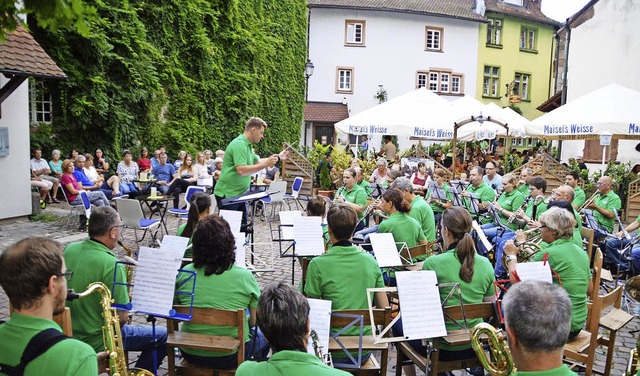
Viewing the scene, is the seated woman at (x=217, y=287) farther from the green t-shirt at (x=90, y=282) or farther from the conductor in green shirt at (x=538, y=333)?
the conductor in green shirt at (x=538, y=333)

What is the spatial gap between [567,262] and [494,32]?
37559mm

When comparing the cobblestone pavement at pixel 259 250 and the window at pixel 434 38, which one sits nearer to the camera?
the cobblestone pavement at pixel 259 250

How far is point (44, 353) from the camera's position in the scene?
224cm

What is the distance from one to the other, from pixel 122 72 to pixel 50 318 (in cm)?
1478

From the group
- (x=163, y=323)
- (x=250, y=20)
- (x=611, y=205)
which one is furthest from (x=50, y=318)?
(x=250, y=20)

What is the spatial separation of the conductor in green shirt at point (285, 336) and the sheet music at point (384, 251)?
9.35 feet

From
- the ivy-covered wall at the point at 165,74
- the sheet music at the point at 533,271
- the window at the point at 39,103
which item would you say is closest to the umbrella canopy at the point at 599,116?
the sheet music at the point at 533,271

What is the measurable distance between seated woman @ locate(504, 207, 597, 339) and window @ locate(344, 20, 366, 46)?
32008 millimetres

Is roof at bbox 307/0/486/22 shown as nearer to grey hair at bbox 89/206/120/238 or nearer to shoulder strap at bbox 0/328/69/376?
grey hair at bbox 89/206/120/238

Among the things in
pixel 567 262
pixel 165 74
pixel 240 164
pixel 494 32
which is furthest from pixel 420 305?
pixel 494 32

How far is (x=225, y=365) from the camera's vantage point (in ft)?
12.6

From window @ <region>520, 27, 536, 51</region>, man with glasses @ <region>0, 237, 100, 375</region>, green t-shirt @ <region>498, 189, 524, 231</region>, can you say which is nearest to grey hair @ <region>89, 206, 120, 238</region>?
man with glasses @ <region>0, 237, 100, 375</region>

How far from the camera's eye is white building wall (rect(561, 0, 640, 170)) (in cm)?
2125

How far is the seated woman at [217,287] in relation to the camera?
384cm
